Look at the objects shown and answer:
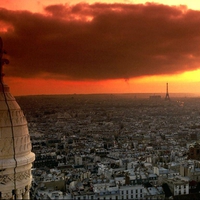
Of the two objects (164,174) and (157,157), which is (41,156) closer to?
(157,157)

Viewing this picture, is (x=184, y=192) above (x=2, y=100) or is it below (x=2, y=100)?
below

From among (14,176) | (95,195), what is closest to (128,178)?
(95,195)

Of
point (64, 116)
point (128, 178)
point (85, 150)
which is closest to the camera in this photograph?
point (128, 178)

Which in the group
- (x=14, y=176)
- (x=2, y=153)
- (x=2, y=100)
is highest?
(x=2, y=100)

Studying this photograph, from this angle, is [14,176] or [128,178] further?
[128,178]

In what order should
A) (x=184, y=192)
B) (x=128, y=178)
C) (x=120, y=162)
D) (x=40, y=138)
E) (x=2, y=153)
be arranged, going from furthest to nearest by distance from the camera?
(x=40, y=138)
(x=120, y=162)
(x=128, y=178)
(x=184, y=192)
(x=2, y=153)

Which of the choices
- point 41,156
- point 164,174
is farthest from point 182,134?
point 164,174
